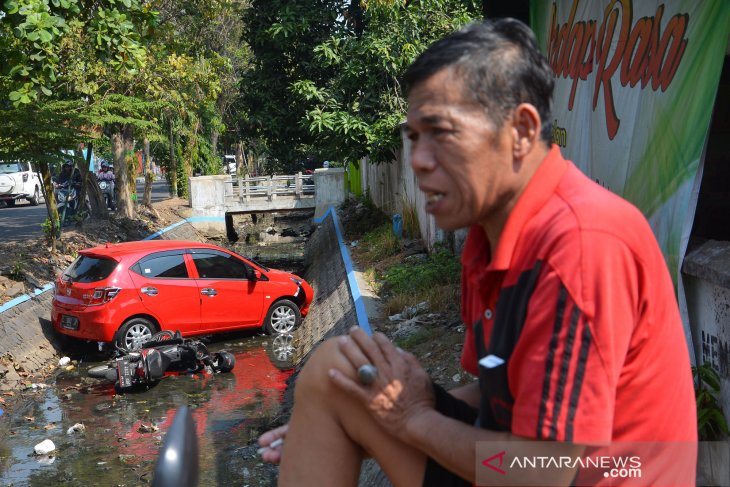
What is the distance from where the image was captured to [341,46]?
18688 mm

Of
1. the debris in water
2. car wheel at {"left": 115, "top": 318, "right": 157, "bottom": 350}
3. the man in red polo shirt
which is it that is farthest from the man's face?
car wheel at {"left": 115, "top": 318, "right": 157, "bottom": 350}

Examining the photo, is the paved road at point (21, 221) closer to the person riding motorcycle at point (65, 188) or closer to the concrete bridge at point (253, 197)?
the person riding motorcycle at point (65, 188)

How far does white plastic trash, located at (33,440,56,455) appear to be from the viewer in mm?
8578

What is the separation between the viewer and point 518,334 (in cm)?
193

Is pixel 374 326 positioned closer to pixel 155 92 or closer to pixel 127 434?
pixel 127 434

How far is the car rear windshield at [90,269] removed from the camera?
12.6 meters

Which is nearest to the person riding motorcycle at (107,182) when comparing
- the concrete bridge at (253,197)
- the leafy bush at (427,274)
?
the concrete bridge at (253,197)

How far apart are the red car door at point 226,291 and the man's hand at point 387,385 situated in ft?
38.1

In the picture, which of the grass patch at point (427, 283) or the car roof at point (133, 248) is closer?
the grass patch at point (427, 283)

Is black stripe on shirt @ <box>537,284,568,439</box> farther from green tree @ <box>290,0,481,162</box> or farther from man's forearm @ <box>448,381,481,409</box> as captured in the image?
green tree @ <box>290,0,481,162</box>

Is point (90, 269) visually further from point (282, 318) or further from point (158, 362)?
point (282, 318)

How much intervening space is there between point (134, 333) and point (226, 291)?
1787mm

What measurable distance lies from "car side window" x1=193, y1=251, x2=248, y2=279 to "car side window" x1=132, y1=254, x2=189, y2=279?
12.1 inches

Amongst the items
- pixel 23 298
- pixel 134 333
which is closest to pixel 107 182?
pixel 23 298
